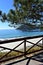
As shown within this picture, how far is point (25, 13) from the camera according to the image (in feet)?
28.4

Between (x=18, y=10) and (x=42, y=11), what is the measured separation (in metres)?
1.37

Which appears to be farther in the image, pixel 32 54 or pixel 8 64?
pixel 32 54

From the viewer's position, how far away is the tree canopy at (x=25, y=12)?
27.8 feet

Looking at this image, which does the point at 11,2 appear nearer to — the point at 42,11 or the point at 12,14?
the point at 12,14

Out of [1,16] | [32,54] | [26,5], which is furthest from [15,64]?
[1,16]

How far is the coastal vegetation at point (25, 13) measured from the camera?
8.48 meters

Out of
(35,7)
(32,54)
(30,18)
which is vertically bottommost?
(32,54)

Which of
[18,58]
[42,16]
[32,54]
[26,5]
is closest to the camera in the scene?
[18,58]

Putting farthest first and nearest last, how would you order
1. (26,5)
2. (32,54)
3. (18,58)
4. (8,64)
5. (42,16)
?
(42,16), (26,5), (32,54), (18,58), (8,64)

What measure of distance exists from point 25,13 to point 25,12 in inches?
2.2

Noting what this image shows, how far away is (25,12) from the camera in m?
8.64

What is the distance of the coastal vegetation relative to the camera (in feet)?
27.8

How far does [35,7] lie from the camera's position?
865 centimetres

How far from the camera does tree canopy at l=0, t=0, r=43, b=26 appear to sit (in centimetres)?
846
